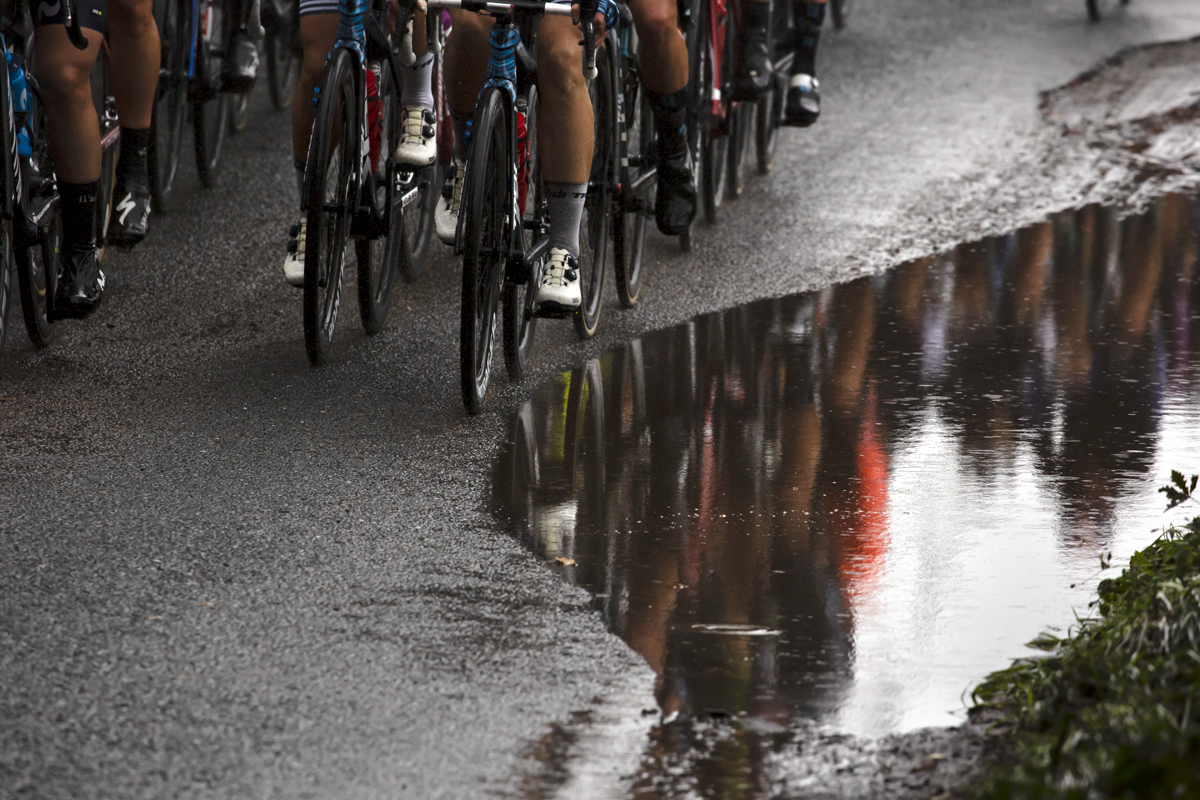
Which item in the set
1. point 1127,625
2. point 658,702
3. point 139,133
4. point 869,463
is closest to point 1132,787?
point 1127,625

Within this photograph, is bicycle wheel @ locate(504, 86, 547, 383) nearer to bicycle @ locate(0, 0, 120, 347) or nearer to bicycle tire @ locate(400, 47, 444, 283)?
bicycle tire @ locate(400, 47, 444, 283)

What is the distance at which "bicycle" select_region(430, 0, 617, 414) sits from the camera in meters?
4.65

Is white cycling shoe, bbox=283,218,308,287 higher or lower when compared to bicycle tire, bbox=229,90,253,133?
higher

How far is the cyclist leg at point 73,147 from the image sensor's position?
199 inches

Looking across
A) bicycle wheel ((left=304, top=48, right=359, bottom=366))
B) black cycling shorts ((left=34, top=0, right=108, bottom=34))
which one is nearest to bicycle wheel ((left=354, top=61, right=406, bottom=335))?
bicycle wheel ((left=304, top=48, right=359, bottom=366))

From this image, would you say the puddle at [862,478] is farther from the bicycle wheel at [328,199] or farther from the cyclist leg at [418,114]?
the cyclist leg at [418,114]

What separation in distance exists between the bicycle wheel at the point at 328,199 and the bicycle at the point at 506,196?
43cm

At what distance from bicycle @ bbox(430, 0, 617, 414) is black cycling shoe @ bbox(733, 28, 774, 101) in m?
2.26

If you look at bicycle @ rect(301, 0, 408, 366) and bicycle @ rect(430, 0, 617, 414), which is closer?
bicycle @ rect(430, 0, 617, 414)

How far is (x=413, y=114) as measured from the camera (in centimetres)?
564

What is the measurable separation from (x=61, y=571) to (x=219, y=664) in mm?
672

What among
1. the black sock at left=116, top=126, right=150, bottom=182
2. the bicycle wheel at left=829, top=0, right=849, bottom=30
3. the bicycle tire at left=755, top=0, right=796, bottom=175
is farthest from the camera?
the bicycle wheel at left=829, top=0, right=849, bottom=30

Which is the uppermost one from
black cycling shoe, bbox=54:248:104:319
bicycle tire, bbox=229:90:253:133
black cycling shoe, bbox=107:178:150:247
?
black cycling shoe, bbox=107:178:150:247

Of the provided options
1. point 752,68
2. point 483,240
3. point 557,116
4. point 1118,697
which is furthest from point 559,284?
point 752,68
